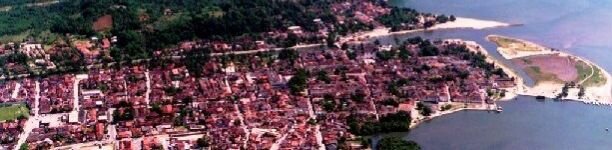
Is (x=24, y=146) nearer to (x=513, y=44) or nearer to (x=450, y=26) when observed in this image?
(x=450, y=26)

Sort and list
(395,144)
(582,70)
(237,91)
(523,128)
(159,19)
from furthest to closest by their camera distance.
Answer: (159,19)
(582,70)
(237,91)
(523,128)
(395,144)

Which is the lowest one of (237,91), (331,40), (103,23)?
(237,91)

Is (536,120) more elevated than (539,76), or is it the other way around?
(539,76)

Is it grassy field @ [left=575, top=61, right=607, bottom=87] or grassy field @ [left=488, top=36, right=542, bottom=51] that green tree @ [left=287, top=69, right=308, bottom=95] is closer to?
grassy field @ [left=488, top=36, right=542, bottom=51]

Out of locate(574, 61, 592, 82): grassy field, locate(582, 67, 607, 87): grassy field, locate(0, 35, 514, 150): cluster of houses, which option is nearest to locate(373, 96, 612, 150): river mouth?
locate(0, 35, 514, 150): cluster of houses

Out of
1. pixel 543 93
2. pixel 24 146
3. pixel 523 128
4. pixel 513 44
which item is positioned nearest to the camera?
pixel 24 146

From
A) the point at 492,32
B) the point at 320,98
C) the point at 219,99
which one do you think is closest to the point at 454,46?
the point at 492,32

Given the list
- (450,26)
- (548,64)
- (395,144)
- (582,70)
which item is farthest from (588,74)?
(395,144)
